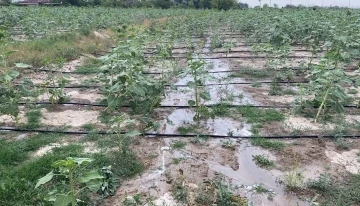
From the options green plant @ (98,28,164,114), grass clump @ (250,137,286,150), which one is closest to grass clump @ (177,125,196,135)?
green plant @ (98,28,164,114)

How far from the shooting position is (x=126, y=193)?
3023 millimetres

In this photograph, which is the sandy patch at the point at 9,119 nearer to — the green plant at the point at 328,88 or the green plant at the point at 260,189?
the green plant at the point at 260,189

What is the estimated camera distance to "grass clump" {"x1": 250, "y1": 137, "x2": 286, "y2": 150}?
12.7 feet

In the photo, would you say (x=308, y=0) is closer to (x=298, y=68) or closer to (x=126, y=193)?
(x=298, y=68)

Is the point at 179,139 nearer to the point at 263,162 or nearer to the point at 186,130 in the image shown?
the point at 186,130

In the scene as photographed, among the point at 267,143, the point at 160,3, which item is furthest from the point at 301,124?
the point at 160,3

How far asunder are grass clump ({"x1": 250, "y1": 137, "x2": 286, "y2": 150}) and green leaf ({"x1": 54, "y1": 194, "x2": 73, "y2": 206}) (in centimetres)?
225

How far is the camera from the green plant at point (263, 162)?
352 cm

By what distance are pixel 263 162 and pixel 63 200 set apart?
2.01 meters

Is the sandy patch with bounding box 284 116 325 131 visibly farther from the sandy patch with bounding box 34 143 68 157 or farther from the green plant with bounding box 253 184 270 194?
the sandy patch with bounding box 34 143 68 157

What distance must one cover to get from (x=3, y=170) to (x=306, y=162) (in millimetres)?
2827

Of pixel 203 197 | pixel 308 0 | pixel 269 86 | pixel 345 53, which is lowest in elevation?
pixel 203 197

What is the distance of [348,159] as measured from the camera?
3.63 m

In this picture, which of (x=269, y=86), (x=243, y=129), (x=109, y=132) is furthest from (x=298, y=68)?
(x=109, y=132)
